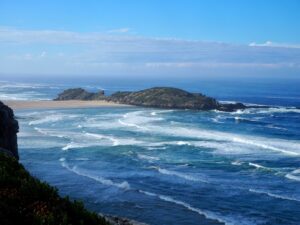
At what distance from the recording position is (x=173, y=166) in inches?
1779

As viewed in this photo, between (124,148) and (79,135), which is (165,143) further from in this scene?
(79,135)

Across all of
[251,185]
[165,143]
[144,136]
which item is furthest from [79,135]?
[251,185]

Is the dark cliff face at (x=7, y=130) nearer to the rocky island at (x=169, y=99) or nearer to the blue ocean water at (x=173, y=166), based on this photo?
the blue ocean water at (x=173, y=166)

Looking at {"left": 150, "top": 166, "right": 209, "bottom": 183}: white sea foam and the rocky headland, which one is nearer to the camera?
the rocky headland

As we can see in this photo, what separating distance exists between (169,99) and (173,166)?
65084 mm

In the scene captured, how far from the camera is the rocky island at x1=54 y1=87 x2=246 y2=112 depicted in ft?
342

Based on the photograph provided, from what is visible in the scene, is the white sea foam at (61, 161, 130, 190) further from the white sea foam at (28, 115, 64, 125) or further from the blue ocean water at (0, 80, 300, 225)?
the white sea foam at (28, 115, 64, 125)

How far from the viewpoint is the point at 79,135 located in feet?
208

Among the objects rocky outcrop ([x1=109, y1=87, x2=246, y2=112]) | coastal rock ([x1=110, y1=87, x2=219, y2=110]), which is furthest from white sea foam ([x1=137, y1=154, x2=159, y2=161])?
coastal rock ([x1=110, y1=87, x2=219, y2=110])

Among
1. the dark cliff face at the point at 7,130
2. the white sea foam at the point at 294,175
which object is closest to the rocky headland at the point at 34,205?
the dark cliff face at the point at 7,130

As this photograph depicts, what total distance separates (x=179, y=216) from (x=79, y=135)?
34069 mm

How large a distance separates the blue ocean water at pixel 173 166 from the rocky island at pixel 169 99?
22987 mm

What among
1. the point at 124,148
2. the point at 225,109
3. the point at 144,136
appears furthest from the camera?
the point at 225,109

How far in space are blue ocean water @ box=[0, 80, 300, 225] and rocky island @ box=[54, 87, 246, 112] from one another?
23.0 meters
